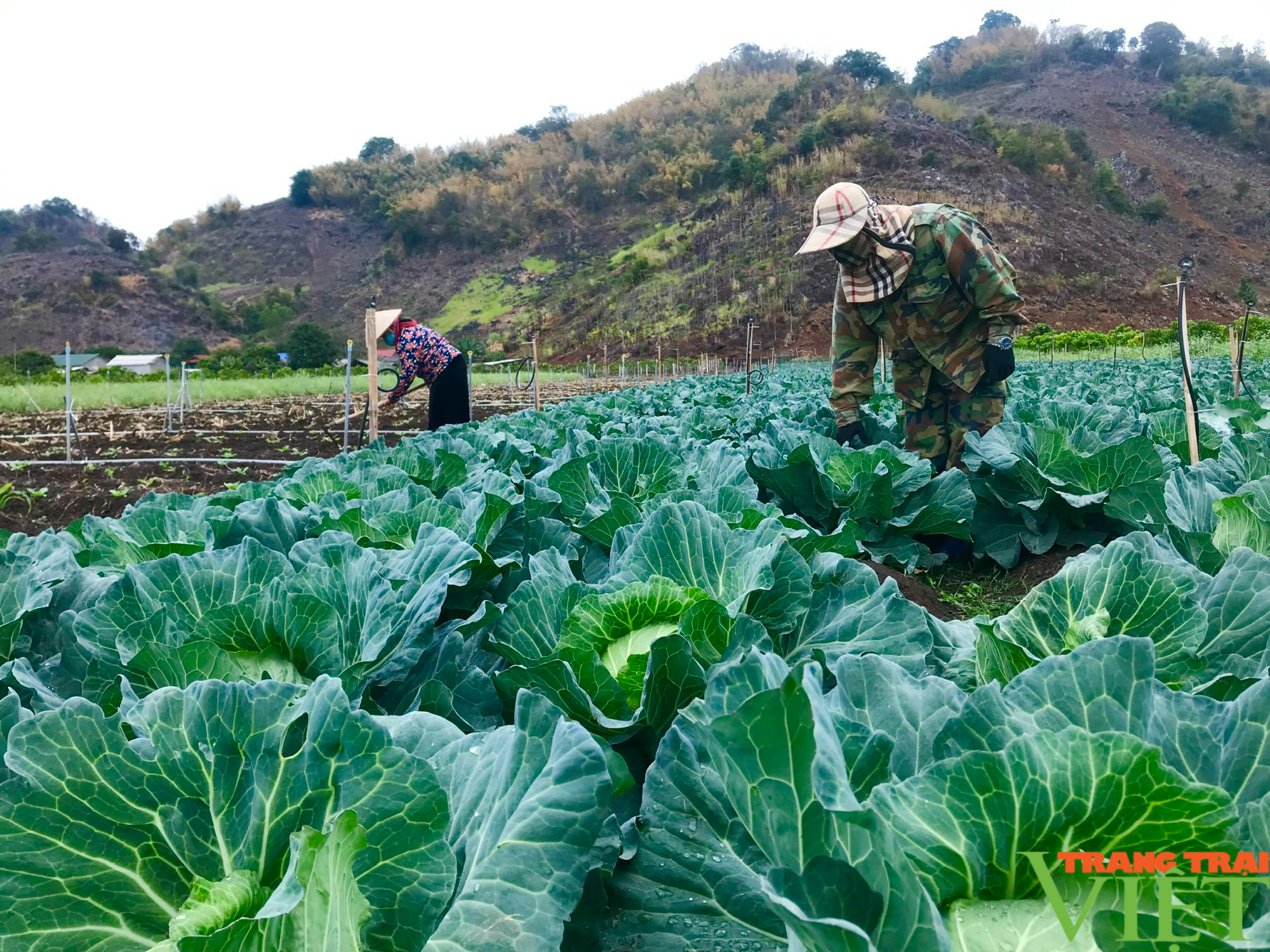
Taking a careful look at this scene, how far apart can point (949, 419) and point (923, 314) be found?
764 millimetres

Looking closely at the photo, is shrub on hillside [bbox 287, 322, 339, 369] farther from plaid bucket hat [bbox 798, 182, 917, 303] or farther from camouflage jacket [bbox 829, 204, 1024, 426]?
plaid bucket hat [bbox 798, 182, 917, 303]

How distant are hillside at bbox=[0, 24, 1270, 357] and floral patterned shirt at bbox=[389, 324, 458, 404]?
33008mm

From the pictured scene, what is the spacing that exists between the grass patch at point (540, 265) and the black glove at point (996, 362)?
61.2 m

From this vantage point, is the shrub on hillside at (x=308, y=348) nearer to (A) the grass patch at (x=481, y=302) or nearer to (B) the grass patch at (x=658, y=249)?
(A) the grass patch at (x=481, y=302)

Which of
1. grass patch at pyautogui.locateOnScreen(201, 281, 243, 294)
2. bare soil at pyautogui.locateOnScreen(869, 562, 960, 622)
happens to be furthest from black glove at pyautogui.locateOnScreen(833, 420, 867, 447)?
grass patch at pyautogui.locateOnScreen(201, 281, 243, 294)

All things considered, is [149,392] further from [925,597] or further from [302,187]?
[302,187]

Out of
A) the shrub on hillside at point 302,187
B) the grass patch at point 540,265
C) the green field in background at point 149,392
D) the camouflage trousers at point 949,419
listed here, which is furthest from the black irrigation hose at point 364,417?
the shrub on hillside at point 302,187

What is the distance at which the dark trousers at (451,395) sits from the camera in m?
8.38

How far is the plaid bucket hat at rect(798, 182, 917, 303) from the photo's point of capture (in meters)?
4.54

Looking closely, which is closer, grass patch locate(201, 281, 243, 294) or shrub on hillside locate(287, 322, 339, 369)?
shrub on hillside locate(287, 322, 339, 369)

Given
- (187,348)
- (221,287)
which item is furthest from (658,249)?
(221,287)

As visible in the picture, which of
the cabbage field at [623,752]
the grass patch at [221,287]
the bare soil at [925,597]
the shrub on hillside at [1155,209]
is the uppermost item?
the shrub on hillside at [1155,209]

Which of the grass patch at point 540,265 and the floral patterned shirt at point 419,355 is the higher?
the grass patch at point 540,265

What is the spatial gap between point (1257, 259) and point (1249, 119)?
24626 millimetres
